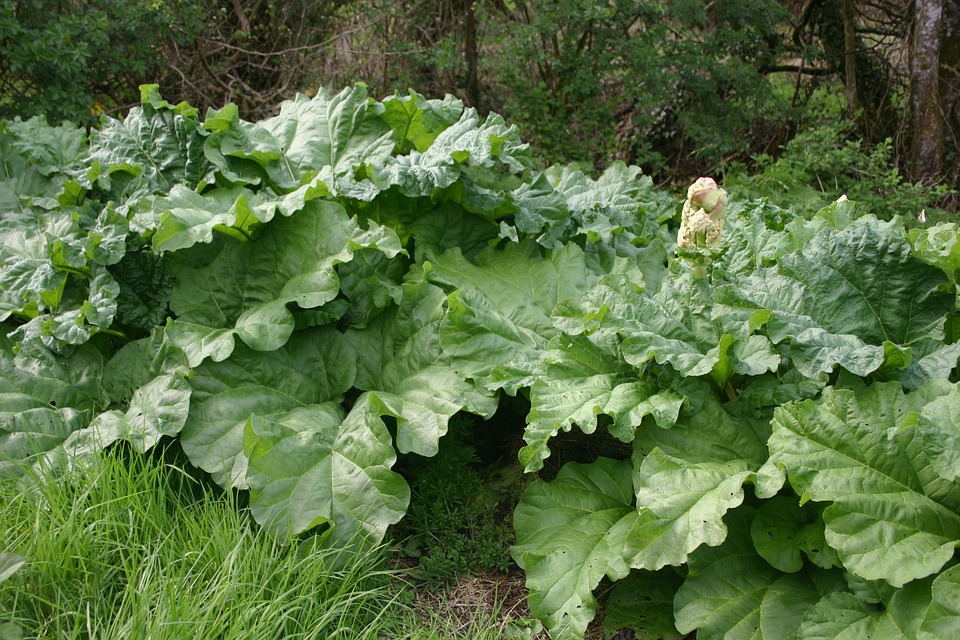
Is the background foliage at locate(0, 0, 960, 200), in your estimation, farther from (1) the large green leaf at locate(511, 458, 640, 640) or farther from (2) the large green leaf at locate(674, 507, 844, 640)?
(2) the large green leaf at locate(674, 507, 844, 640)

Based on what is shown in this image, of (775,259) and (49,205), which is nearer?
(775,259)

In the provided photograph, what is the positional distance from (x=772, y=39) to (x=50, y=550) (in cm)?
668

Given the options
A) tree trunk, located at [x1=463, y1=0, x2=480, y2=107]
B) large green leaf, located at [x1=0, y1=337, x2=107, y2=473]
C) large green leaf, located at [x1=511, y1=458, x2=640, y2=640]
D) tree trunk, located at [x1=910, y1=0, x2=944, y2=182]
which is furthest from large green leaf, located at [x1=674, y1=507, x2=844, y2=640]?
tree trunk, located at [x1=463, y1=0, x2=480, y2=107]

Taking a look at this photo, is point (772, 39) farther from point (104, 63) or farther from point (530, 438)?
point (530, 438)

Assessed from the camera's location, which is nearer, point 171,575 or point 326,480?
point 171,575

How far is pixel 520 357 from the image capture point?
2613 millimetres

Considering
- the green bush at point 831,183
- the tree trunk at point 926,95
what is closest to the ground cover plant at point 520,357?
the green bush at point 831,183

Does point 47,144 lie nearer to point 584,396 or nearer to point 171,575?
point 171,575

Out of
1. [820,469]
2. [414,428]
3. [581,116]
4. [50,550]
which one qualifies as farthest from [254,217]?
[581,116]

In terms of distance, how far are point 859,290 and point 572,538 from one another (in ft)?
3.69

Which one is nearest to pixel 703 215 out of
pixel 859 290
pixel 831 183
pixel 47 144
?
pixel 859 290

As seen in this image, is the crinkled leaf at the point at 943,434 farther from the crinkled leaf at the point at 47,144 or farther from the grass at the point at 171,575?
the crinkled leaf at the point at 47,144

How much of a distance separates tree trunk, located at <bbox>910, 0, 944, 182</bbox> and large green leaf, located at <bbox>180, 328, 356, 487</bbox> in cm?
519

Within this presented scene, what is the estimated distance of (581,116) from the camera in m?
6.59
